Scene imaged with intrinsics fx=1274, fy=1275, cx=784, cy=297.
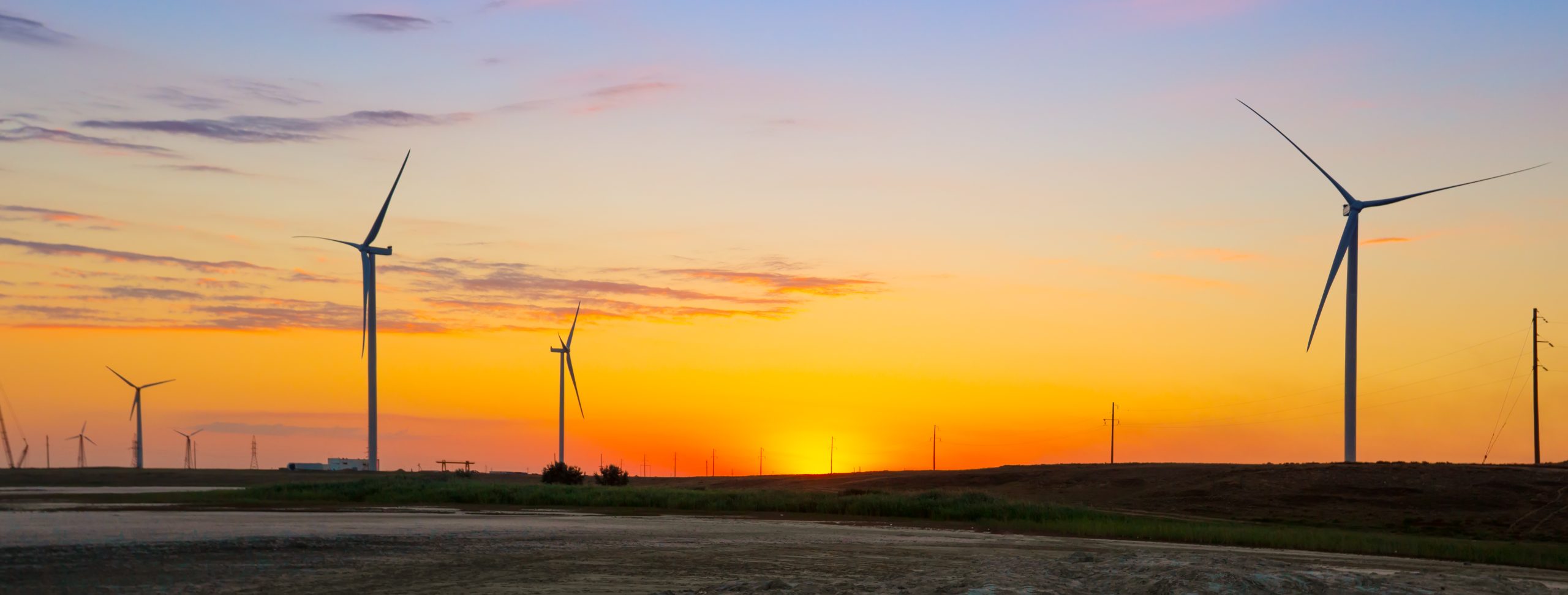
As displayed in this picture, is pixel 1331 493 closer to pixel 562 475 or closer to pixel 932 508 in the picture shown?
pixel 932 508

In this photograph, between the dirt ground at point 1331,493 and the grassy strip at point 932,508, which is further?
the dirt ground at point 1331,493

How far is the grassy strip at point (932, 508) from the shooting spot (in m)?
44.9

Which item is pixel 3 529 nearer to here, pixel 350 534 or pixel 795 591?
pixel 350 534

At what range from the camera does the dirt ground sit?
60562 mm

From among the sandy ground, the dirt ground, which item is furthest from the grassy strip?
the dirt ground

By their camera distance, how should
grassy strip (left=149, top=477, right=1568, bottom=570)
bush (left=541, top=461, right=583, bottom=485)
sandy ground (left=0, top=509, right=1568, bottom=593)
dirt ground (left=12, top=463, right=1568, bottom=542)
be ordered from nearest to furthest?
sandy ground (left=0, top=509, right=1568, bottom=593)
grassy strip (left=149, top=477, right=1568, bottom=570)
dirt ground (left=12, top=463, right=1568, bottom=542)
bush (left=541, top=461, right=583, bottom=485)

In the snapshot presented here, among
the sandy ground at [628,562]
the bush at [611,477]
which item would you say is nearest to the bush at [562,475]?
the bush at [611,477]

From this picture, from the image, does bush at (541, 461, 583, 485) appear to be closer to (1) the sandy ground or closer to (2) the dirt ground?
(2) the dirt ground

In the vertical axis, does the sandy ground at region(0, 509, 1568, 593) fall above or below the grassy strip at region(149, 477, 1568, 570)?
above

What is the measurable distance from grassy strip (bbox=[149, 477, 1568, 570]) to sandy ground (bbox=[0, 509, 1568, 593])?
14.8 feet

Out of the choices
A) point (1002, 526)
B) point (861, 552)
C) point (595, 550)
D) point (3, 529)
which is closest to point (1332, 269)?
A: point (1002, 526)

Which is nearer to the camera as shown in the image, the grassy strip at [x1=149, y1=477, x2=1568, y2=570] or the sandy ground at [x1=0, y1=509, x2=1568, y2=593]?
the sandy ground at [x1=0, y1=509, x2=1568, y2=593]

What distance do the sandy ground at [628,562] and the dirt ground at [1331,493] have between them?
23.3 metres

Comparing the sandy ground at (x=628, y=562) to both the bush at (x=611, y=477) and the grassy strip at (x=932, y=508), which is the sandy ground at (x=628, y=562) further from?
the bush at (x=611, y=477)
